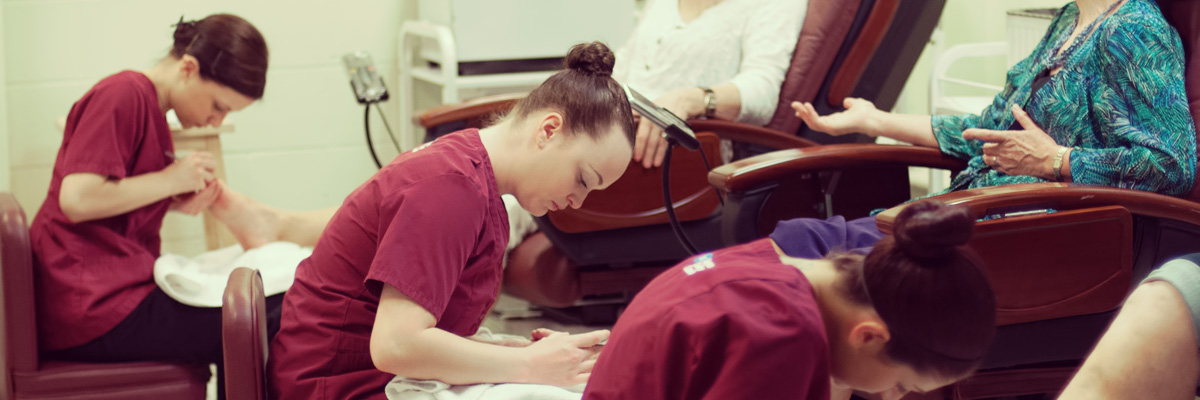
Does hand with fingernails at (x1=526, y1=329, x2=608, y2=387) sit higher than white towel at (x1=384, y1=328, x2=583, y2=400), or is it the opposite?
hand with fingernails at (x1=526, y1=329, x2=608, y2=387)

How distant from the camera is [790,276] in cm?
100

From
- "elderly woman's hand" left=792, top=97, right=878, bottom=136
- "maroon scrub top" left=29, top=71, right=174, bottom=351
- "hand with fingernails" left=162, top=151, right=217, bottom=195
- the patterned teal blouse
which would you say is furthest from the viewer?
"elderly woman's hand" left=792, top=97, right=878, bottom=136

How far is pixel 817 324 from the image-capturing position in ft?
3.14

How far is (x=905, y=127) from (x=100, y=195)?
1.39m

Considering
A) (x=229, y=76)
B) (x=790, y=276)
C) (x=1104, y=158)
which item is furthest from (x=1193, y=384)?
(x=229, y=76)

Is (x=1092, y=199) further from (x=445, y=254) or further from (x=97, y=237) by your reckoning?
(x=97, y=237)

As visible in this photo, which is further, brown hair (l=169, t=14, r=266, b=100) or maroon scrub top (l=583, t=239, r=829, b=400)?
brown hair (l=169, t=14, r=266, b=100)

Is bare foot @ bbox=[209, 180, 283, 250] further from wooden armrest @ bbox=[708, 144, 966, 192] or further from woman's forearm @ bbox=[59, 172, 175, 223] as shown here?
wooden armrest @ bbox=[708, 144, 966, 192]

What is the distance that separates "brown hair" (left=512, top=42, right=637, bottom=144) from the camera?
1268 mm

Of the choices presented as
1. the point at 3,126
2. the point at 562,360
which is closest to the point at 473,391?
the point at 562,360

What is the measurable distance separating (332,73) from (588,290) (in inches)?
63.3

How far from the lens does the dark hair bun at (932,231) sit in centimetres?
93

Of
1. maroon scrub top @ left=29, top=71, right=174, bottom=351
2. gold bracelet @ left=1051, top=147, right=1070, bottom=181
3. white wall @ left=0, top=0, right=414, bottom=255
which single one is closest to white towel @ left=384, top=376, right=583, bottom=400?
maroon scrub top @ left=29, top=71, right=174, bottom=351

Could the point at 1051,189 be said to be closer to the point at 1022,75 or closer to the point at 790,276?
the point at 1022,75
